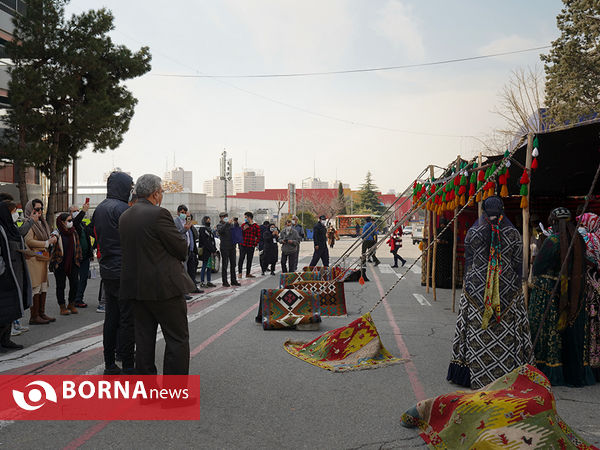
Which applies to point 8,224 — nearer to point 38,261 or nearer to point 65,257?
point 38,261

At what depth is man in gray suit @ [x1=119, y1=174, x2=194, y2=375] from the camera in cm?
452

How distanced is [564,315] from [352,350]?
2.37 m

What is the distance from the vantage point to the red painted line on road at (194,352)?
154 inches

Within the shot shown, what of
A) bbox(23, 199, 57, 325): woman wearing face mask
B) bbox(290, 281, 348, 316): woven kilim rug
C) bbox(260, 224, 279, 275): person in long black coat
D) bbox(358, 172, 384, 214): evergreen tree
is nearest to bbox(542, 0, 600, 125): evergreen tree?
bbox(260, 224, 279, 275): person in long black coat

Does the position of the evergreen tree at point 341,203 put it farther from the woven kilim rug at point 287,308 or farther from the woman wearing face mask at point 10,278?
the woman wearing face mask at point 10,278

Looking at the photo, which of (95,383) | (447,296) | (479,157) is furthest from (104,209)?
(447,296)

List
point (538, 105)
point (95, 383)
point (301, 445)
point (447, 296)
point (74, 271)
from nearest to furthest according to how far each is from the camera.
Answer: point (301, 445) → point (95, 383) → point (74, 271) → point (447, 296) → point (538, 105)

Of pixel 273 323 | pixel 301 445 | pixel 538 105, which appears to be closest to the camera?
pixel 301 445

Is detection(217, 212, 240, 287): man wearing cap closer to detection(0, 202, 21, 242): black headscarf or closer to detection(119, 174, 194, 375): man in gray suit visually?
detection(0, 202, 21, 242): black headscarf

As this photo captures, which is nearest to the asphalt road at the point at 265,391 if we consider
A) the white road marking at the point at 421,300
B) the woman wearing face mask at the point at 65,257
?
the woman wearing face mask at the point at 65,257

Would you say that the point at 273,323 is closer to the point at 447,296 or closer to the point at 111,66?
the point at 447,296

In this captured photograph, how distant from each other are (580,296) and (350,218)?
53266 millimetres

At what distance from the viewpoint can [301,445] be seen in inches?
153

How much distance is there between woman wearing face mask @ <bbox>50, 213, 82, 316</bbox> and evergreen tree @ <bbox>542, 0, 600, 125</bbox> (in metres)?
21.8
